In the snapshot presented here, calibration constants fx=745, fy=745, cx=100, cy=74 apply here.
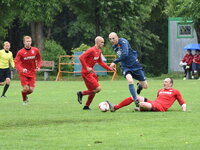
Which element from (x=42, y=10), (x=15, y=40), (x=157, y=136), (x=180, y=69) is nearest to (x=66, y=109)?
(x=157, y=136)

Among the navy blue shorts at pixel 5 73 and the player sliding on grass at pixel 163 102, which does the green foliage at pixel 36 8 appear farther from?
the player sliding on grass at pixel 163 102

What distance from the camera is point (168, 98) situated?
17.7 m

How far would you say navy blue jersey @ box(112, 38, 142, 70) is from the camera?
18609 millimetres

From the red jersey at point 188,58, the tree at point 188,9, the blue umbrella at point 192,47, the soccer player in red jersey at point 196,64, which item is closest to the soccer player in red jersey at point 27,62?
the tree at point 188,9

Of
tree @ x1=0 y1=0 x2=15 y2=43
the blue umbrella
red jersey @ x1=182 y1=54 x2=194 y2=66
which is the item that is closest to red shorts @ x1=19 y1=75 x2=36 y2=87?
tree @ x1=0 y1=0 x2=15 y2=43

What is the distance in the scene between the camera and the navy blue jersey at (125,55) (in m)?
18.6

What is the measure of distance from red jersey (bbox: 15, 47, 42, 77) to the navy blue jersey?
3092 mm

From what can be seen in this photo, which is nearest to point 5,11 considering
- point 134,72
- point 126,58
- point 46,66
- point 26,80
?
point 46,66

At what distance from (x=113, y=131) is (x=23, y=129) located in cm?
175

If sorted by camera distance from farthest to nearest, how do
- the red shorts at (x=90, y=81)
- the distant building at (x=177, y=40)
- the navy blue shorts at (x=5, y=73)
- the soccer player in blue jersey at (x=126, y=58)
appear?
1. the distant building at (x=177, y=40)
2. the navy blue shorts at (x=5, y=73)
3. the red shorts at (x=90, y=81)
4. the soccer player in blue jersey at (x=126, y=58)

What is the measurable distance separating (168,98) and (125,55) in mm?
1663

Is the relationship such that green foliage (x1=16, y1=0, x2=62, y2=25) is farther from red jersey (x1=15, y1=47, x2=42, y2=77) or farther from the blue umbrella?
red jersey (x1=15, y1=47, x2=42, y2=77)

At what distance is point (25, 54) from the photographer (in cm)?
2092

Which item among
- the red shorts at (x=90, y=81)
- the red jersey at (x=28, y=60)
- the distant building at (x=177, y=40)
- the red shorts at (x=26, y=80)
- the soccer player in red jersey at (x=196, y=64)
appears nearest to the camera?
the red shorts at (x=90, y=81)
